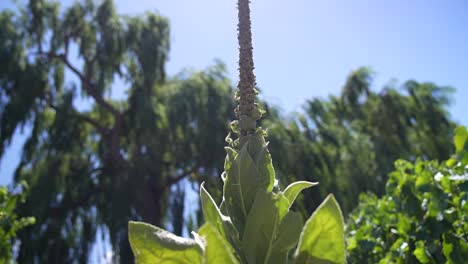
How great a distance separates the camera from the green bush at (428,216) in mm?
2295

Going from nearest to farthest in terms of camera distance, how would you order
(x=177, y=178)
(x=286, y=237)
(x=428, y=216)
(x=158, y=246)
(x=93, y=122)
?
(x=158, y=246), (x=286, y=237), (x=428, y=216), (x=177, y=178), (x=93, y=122)

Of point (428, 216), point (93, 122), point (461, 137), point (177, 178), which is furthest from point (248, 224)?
point (93, 122)

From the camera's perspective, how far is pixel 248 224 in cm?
89

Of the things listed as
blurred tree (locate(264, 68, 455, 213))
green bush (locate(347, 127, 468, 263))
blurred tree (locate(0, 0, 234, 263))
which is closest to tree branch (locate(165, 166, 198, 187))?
blurred tree (locate(0, 0, 234, 263))

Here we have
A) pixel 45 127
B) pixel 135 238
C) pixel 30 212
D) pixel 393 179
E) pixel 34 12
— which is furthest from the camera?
pixel 34 12

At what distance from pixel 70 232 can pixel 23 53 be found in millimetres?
4381

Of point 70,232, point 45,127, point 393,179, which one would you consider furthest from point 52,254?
point 393,179

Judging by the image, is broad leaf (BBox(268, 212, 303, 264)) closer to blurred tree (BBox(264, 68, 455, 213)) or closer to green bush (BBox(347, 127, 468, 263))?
green bush (BBox(347, 127, 468, 263))

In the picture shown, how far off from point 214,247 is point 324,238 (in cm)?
21

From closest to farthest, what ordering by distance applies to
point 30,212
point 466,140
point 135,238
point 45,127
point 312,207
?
point 135,238, point 466,140, point 30,212, point 312,207, point 45,127

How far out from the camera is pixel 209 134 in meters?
9.56

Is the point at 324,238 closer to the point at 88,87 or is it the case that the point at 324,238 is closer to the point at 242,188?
the point at 242,188

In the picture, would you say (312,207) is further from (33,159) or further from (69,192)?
(33,159)

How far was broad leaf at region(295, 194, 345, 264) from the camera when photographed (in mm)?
793
